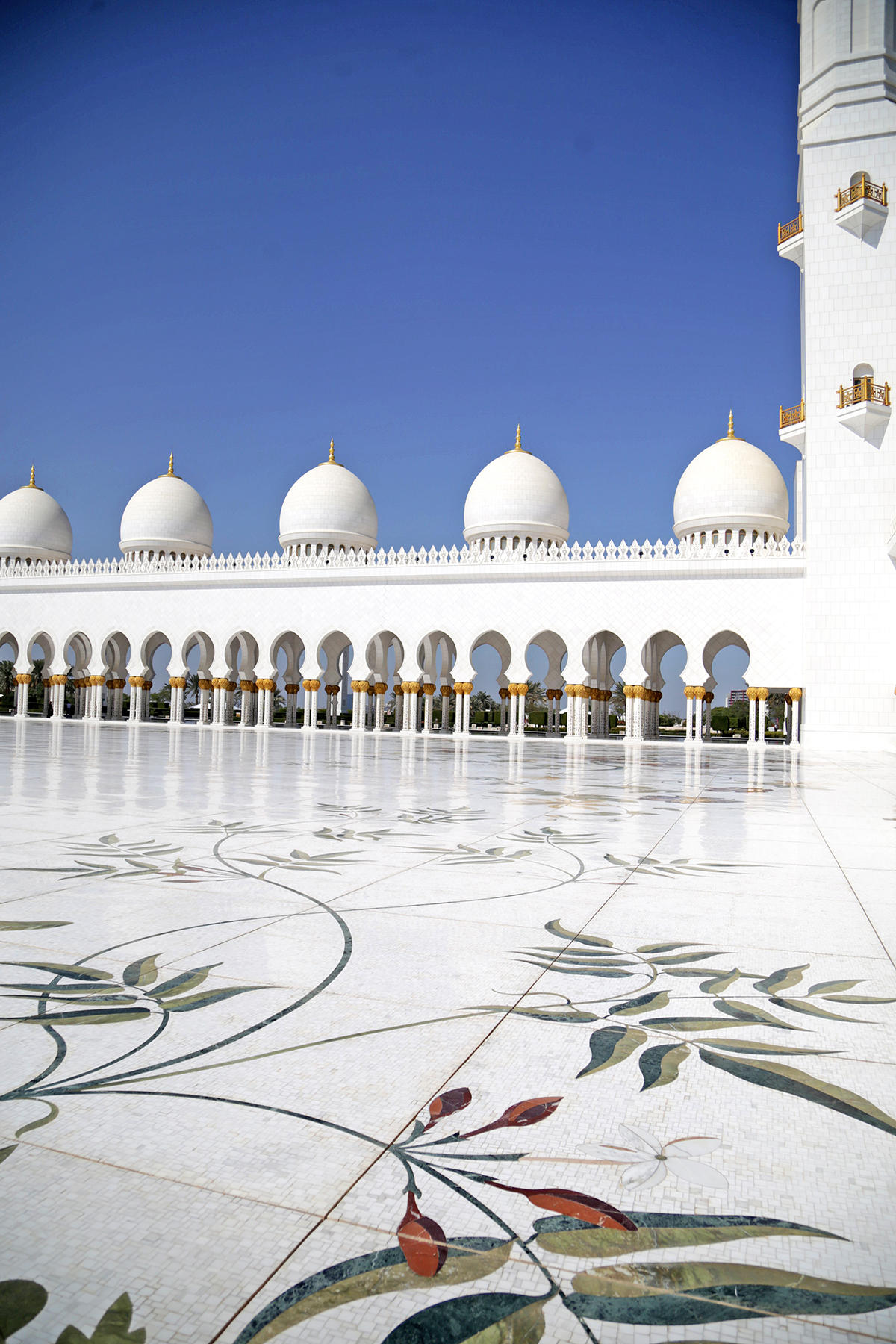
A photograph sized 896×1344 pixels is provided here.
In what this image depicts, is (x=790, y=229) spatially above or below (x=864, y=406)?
above

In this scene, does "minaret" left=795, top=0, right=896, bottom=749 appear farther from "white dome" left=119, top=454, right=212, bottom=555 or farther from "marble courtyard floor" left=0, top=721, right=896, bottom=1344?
"white dome" left=119, top=454, right=212, bottom=555

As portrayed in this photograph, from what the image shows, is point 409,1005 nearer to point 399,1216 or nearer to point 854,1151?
point 399,1216

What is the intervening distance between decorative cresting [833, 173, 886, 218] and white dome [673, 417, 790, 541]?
5872 millimetres

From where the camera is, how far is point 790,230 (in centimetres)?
1895

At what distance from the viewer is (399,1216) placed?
1043mm

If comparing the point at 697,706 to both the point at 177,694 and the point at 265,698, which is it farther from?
the point at 177,694

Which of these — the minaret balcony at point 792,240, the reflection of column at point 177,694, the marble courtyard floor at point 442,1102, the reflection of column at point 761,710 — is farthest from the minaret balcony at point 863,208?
the reflection of column at point 177,694

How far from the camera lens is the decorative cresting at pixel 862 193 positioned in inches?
672

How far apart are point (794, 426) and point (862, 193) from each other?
175 inches

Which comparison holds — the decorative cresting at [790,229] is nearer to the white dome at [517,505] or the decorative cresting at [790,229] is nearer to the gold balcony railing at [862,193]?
the gold balcony railing at [862,193]

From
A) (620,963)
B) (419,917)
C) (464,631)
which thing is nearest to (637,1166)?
(620,963)

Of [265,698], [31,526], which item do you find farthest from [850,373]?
[31,526]

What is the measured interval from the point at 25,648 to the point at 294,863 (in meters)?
26.2

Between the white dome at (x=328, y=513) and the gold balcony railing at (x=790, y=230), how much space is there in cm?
1300
